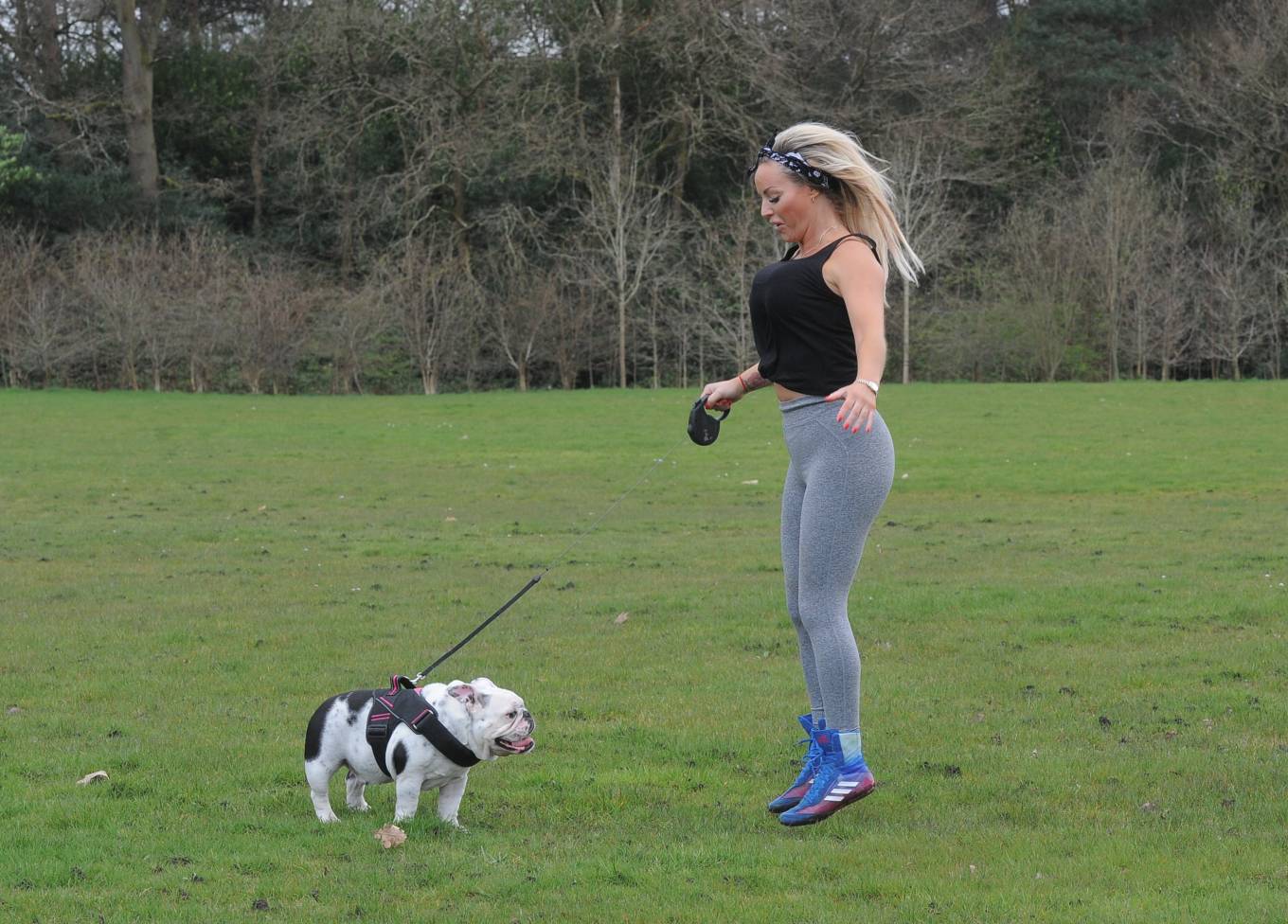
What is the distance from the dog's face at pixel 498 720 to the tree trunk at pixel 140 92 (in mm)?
43858

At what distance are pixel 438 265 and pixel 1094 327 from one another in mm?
20439

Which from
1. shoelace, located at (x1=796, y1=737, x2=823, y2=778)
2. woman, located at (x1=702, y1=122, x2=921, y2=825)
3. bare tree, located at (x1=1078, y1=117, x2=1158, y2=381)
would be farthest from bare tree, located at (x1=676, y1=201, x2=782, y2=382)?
woman, located at (x1=702, y1=122, x2=921, y2=825)

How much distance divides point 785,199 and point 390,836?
2.77 meters

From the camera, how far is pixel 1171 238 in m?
44.7

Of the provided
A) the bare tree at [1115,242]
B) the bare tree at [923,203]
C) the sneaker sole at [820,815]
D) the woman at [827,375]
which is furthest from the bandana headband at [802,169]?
the bare tree at [1115,242]

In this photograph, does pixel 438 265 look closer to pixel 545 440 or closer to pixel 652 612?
pixel 545 440

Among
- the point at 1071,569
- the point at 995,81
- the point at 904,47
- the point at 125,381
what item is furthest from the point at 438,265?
the point at 1071,569

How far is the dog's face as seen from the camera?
205 inches

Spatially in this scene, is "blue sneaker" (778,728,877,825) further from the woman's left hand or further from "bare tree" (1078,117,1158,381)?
"bare tree" (1078,117,1158,381)

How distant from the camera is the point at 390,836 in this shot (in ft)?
17.1

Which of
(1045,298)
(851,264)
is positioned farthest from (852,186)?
(1045,298)

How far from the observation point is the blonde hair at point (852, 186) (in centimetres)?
533

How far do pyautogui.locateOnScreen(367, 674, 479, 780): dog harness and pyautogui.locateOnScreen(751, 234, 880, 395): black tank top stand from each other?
1.80 m

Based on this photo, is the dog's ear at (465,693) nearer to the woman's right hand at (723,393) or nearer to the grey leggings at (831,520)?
the grey leggings at (831,520)
